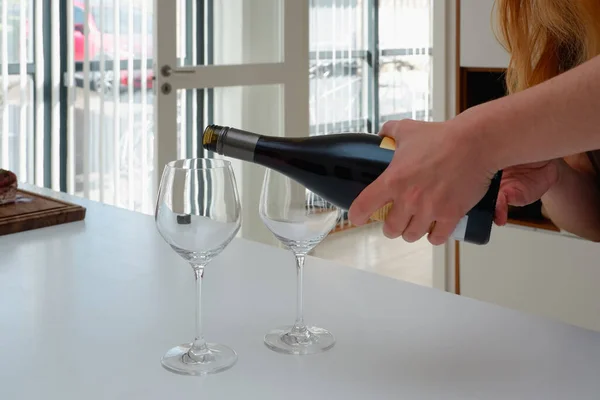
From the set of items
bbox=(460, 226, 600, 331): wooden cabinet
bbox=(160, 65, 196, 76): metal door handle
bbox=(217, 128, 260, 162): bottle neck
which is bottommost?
bbox=(460, 226, 600, 331): wooden cabinet

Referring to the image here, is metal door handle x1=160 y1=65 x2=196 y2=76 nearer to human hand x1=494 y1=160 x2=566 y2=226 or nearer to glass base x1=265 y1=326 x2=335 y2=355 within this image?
human hand x1=494 y1=160 x2=566 y2=226

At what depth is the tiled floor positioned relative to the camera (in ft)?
13.9

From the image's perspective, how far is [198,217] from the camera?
739 mm

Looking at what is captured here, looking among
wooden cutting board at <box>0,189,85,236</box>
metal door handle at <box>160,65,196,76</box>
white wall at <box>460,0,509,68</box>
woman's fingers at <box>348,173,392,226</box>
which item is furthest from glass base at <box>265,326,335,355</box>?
metal door handle at <box>160,65,196,76</box>

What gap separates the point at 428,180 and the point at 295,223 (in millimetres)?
143

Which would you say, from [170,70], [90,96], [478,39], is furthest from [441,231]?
[90,96]

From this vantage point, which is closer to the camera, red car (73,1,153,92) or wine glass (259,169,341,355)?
wine glass (259,169,341,355)

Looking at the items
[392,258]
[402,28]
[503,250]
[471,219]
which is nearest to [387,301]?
[471,219]

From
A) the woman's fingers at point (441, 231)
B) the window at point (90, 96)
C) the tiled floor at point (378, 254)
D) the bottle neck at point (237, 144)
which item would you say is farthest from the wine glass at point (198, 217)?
the tiled floor at point (378, 254)

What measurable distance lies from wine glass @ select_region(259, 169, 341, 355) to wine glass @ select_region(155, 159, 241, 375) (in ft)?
0.18

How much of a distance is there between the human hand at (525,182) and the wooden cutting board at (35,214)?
0.73 meters

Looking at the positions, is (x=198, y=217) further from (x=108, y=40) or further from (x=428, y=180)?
(x=108, y=40)

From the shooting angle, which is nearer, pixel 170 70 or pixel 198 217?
pixel 198 217

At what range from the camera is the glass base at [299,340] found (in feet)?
2.61
